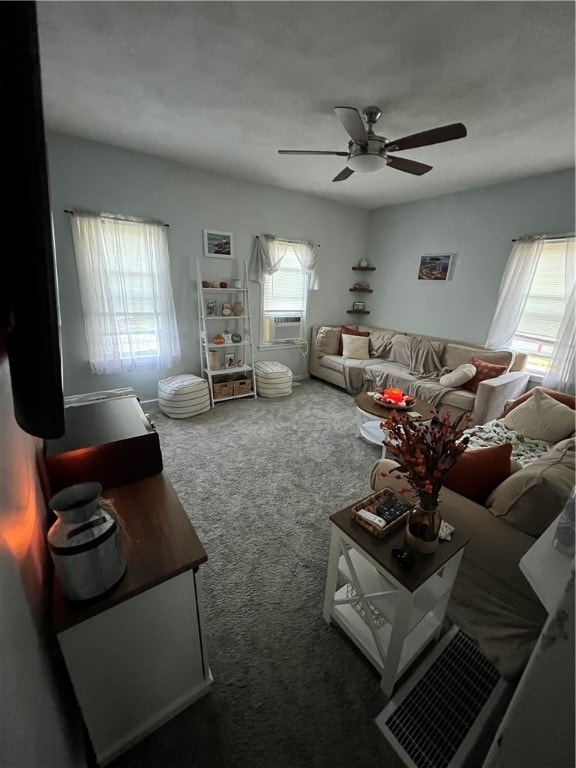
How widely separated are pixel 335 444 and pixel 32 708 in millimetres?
2544

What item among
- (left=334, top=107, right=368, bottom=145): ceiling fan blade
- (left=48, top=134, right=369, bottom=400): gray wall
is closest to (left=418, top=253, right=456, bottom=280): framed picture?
(left=48, top=134, right=369, bottom=400): gray wall

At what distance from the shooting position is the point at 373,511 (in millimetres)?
1251

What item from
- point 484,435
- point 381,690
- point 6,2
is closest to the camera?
point 6,2

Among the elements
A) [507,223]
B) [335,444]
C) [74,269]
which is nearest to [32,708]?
[335,444]

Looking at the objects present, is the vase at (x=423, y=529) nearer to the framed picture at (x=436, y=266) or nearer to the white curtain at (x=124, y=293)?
the white curtain at (x=124, y=293)

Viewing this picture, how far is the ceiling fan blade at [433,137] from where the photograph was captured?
1729mm

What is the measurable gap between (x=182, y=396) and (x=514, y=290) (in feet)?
12.6

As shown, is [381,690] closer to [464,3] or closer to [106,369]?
[464,3]

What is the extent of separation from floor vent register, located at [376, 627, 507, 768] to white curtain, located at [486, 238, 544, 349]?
3301mm

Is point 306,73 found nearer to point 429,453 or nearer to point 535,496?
point 429,453

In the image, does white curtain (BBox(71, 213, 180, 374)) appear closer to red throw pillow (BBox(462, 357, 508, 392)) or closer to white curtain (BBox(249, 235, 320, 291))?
white curtain (BBox(249, 235, 320, 291))

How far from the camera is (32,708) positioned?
0.62 meters

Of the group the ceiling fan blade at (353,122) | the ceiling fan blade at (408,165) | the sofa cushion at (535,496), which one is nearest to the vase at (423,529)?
the sofa cushion at (535,496)

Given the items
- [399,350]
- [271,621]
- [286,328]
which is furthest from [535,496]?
[286,328]
